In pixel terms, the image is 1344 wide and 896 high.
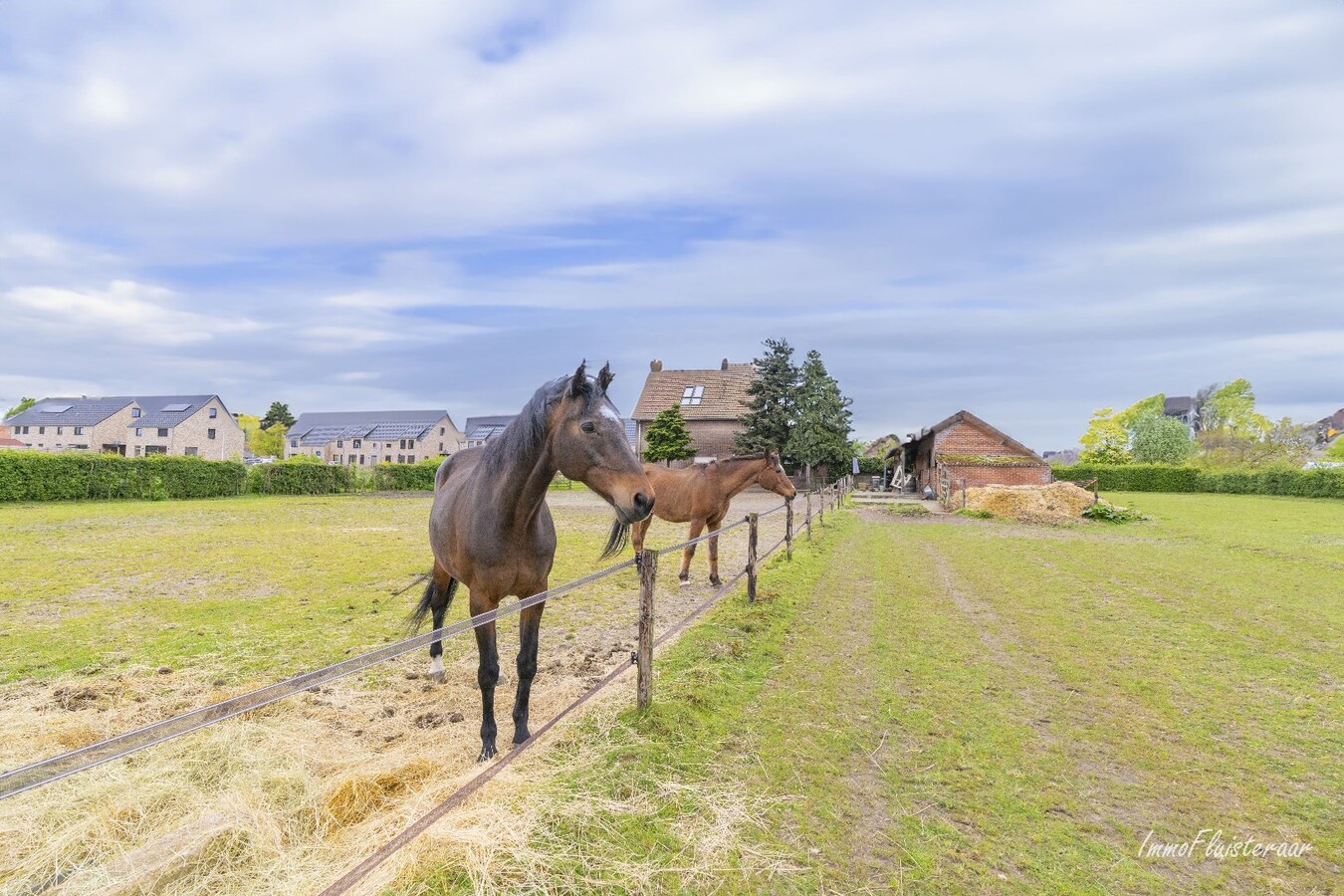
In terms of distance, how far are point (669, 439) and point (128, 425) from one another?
2167 inches

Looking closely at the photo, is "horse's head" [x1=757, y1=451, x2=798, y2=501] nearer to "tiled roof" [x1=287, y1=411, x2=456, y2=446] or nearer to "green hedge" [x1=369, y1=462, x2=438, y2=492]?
"green hedge" [x1=369, y1=462, x2=438, y2=492]

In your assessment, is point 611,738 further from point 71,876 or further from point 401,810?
point 71,876

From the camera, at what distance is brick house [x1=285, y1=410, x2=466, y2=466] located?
74188 mm

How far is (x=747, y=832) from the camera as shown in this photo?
10.1ft

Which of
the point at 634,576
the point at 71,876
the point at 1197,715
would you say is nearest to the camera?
the point at 71,876

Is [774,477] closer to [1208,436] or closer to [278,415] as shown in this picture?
[1208,436]

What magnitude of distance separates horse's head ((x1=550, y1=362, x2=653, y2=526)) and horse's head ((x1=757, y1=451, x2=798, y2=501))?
6.86m

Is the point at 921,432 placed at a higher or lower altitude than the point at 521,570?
higher

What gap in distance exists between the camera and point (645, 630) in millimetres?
4477

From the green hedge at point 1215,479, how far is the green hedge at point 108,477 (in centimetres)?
4118

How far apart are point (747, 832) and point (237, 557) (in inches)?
461

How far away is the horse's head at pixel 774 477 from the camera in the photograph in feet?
34.0

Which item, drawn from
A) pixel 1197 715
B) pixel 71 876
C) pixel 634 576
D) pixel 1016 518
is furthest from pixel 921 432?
pixel 71 876

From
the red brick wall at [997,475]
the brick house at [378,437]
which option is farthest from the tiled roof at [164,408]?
the red brick wall at [997,475]
